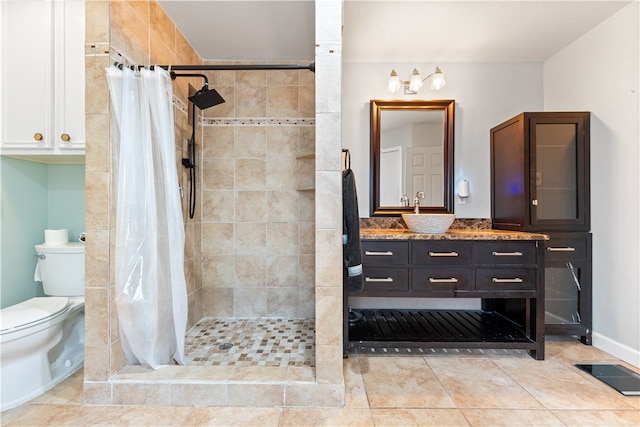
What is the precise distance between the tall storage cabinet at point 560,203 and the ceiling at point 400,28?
642mm

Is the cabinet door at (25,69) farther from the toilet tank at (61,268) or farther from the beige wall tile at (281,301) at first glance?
the beige wall tile at (281,301)

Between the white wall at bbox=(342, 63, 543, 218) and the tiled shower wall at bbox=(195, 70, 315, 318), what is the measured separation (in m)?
0.39

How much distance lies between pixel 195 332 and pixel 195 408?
917 mm

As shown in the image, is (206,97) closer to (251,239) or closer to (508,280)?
(251,239)

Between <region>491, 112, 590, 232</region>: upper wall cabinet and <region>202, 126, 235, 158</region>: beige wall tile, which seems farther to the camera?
<region>202, 126, 235, 158</region>: beige wall tile

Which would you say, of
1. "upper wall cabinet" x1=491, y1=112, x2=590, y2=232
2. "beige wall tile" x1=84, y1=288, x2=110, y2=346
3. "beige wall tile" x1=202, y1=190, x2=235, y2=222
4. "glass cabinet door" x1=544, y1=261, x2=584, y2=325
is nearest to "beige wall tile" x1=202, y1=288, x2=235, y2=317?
"beige wall tile" x1=202, y1=190, x2=235, y2=222

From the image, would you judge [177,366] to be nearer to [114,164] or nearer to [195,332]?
[195,332]

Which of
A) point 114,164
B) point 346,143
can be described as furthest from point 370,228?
point 114,164

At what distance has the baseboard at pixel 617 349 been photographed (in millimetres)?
1960

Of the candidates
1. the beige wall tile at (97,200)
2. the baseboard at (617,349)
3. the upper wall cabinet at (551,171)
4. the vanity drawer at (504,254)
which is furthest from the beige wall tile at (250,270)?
the baseboard at (617,349)

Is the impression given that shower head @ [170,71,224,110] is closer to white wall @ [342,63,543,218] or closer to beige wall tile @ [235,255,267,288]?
white wall @ [342,63,543,218]

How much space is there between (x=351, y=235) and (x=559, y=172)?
1781 millimetres

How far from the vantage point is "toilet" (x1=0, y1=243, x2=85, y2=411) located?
1.52 meters

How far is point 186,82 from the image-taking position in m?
2.41
